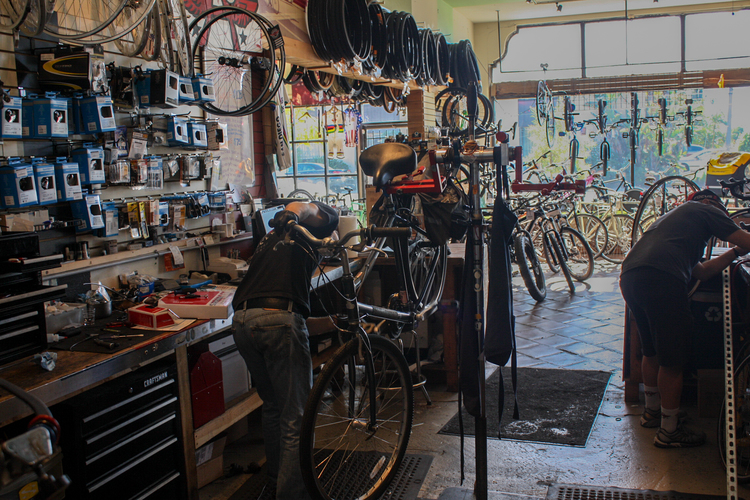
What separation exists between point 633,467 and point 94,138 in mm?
3312

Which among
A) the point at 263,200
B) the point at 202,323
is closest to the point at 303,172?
the point at 263,200

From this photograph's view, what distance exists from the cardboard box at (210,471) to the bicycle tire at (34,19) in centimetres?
222

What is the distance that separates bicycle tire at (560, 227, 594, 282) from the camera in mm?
7562

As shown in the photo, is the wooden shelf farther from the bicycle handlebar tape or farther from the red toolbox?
the bicycle handlebar tape

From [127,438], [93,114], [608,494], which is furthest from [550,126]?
[127,438]

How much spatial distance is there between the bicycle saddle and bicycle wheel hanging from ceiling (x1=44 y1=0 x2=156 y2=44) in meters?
1.32

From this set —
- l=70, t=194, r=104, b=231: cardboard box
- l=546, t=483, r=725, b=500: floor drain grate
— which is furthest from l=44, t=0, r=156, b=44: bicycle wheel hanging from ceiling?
l=546, t=483, r=725, b=500: floor drain grate

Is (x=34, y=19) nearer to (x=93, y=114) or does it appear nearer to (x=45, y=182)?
(x=93, y=114)

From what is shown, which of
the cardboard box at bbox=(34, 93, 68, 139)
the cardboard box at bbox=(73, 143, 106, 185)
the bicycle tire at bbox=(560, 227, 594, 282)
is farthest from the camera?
the bicycle tire at bbox=(560, 227, 594, 282)

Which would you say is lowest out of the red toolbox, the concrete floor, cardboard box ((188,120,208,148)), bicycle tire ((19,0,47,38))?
the concrete floor

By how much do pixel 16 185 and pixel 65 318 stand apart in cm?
65

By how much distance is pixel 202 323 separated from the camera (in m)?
2.89

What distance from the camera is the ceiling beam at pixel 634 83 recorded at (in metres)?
9.99

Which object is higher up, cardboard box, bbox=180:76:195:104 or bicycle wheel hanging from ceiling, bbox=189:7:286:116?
bicycle wheel hanging from ceiling, bbox=189:7:286:116
